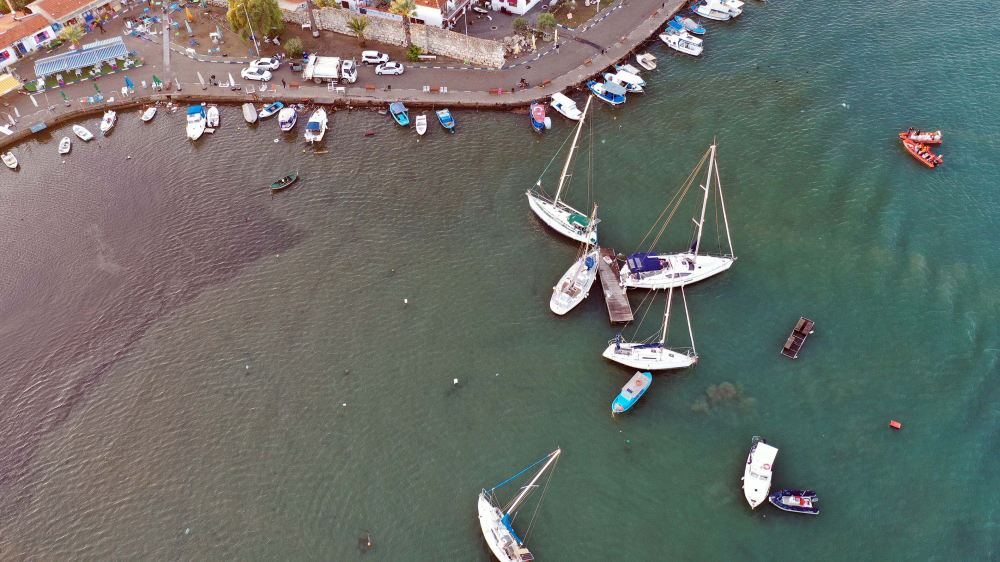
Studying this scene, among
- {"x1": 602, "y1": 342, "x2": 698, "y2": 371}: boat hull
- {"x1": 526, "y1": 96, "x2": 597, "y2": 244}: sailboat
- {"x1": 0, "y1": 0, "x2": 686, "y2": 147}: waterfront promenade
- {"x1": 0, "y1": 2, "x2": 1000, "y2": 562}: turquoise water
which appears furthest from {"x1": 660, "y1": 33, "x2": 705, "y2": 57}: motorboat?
{"x1": 602, "y1": 342, "x2": 698, "y2": 371}: boat hull

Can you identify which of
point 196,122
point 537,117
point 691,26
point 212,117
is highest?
point 691,26

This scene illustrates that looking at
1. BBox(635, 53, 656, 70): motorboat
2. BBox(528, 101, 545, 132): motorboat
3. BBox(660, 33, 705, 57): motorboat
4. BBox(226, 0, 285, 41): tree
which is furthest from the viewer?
BBox(660, 33, 705, 57): motorboat

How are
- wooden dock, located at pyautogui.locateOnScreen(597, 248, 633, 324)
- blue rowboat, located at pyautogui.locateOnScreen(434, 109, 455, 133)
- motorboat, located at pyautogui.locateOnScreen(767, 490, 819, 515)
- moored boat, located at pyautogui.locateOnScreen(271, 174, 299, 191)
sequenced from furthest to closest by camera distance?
blue rowboat, located at pyautogui.locateOnScreen(434, 109, 455, 133), moored boat, located at pyautogui.locateOnScreen(271, 174, 299, 191), wooden dock, located at pyautogui.locateOnScreen(597, 248, 633, 324), motorboat, located at pyautogui.locateOnScreen(767, 490, 819, 515)

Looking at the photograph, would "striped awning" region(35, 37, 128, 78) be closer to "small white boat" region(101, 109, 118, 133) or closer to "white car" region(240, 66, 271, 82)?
"small white boat" region(101, 109, 118, 133)

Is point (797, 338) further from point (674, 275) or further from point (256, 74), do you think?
point (256, 74)

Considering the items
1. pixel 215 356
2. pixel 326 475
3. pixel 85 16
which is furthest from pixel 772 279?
pixel 85 16

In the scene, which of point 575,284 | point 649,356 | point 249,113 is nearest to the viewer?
point 649,356

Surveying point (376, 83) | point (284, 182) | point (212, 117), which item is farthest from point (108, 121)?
point (376, 83)

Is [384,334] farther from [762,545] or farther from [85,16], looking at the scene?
[85,16]
